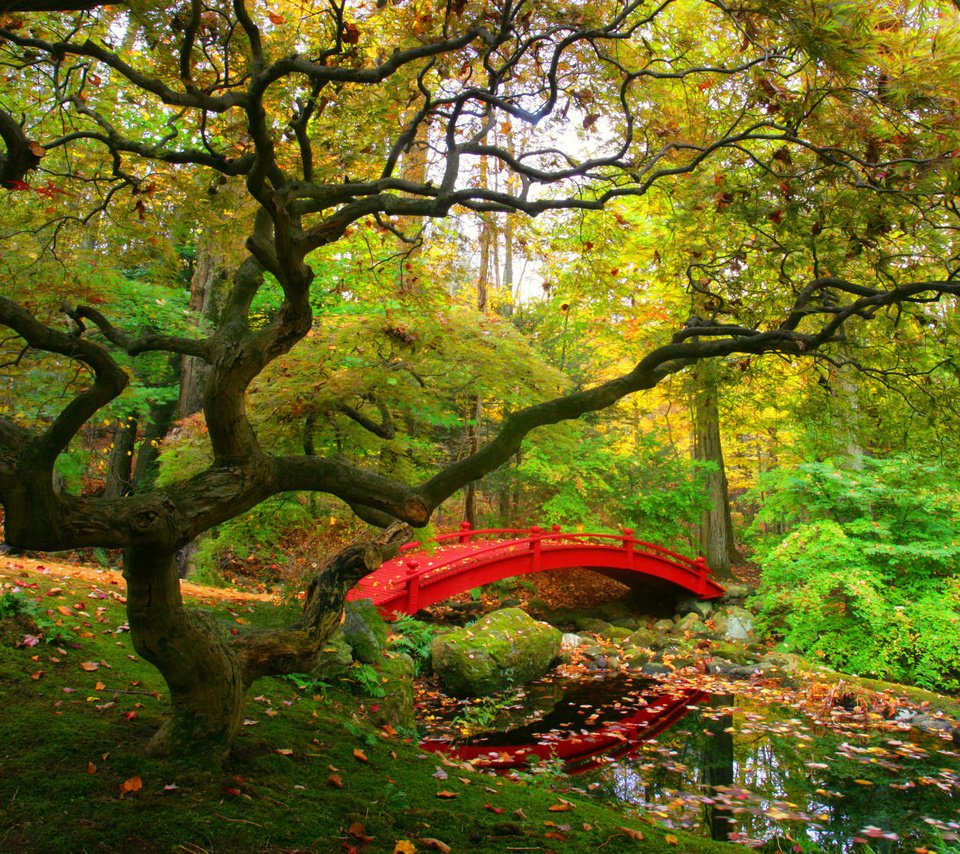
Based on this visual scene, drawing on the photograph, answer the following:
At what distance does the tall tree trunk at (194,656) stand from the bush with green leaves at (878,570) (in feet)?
26.1

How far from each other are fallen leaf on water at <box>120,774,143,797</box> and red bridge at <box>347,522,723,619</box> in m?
5.07

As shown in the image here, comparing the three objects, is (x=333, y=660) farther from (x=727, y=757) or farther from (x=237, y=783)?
(x=727, y=757)

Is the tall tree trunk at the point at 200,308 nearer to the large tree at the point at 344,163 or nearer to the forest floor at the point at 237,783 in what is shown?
the large tree at the point at 344,163

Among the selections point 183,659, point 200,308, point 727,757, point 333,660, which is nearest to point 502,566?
point 727,757

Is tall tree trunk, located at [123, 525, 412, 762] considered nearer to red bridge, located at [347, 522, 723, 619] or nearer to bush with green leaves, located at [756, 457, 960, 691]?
red bridge, located at [347, 522, 723, 619]

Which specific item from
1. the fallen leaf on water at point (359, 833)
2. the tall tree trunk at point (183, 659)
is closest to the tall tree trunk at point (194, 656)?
the tall tree trunk at point (183, 659)

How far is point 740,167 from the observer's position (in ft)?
15.0

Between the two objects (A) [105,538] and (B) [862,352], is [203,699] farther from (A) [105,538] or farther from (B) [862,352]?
(B) [862,352]

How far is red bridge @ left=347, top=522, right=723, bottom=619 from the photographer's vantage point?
30.0ft

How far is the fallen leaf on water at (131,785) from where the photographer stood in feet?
8.76

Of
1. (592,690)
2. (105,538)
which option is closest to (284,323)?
(105,538)

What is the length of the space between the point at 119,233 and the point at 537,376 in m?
4.39

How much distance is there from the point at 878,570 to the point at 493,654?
5335 mm

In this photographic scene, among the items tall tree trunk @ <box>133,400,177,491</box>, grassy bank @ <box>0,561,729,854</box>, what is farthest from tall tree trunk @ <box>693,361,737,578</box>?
grassy bank @ <box>0,561,729,854</box>
